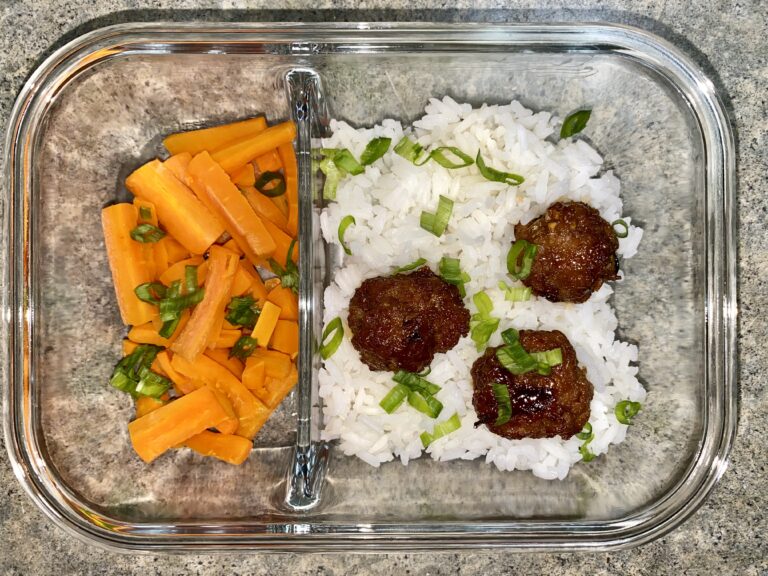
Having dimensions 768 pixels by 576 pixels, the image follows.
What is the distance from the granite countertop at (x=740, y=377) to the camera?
7.96ft

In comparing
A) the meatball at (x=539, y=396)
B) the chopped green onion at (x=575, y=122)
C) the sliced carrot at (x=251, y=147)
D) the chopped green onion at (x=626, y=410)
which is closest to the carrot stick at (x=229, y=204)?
the sliced carrot at (x=251, y=147)

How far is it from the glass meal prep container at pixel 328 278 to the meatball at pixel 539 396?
11.5 inches

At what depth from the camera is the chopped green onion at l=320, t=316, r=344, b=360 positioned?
229cm

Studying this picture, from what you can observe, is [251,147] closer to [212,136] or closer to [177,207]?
[212,136]

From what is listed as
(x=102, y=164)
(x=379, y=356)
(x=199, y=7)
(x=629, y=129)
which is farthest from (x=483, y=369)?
(x=199, y=7)

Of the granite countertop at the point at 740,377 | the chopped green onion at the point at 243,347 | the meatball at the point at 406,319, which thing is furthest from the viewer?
the granite countertop at the point at 740,377

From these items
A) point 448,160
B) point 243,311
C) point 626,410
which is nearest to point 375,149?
point 448,160

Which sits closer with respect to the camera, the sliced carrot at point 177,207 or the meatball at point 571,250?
the meatball at point 571,250

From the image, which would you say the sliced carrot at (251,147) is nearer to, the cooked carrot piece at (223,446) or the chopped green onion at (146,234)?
the chopped green onion at (146,234)

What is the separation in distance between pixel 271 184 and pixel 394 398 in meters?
0.91

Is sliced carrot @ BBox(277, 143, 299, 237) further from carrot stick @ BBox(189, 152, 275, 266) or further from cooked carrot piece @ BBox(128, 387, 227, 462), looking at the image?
cooked carrot piece @ BBox(128, 387, 227, 462)

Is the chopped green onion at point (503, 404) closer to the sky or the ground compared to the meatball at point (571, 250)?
closer to the ground

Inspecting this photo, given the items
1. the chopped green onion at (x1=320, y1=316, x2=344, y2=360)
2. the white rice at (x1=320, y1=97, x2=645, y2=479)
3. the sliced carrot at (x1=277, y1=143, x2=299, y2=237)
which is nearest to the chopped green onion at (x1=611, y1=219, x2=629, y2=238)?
the white rice at (x1=320, y1=97, x2=645, y2=479)

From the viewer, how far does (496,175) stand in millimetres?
2242
